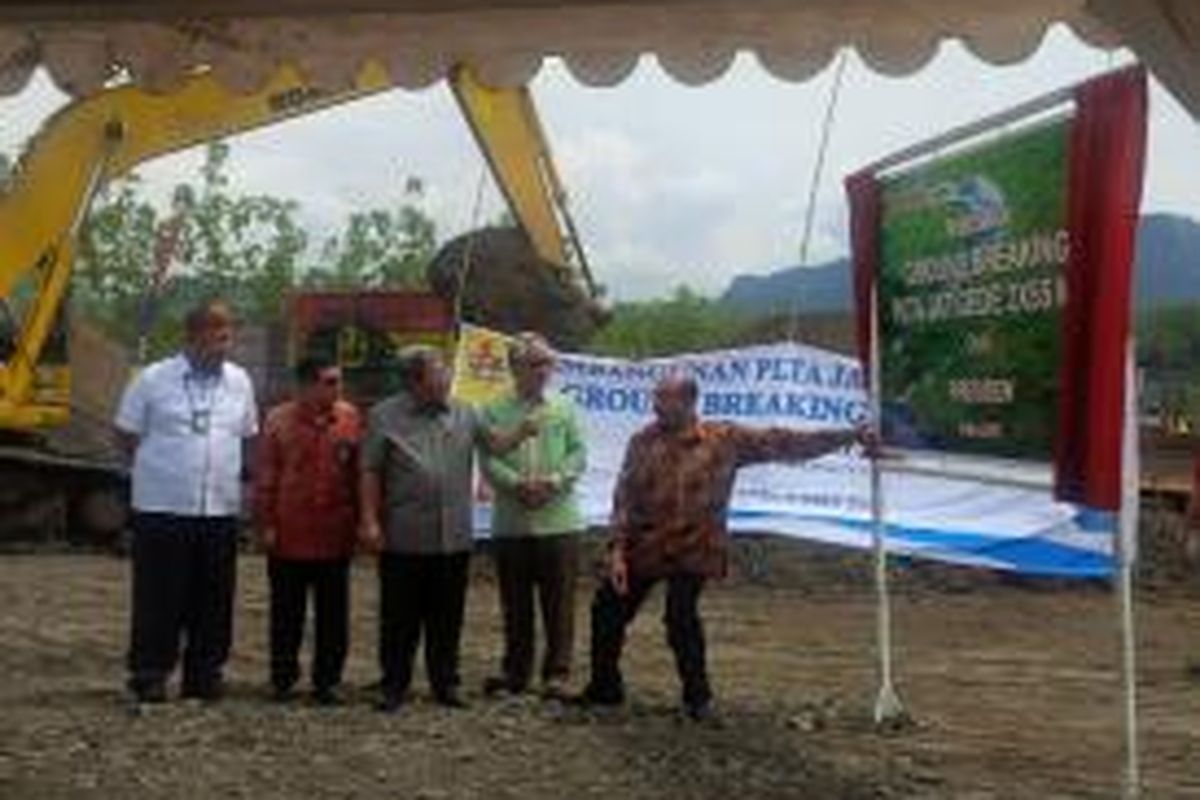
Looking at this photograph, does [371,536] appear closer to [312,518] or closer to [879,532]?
[312,518]

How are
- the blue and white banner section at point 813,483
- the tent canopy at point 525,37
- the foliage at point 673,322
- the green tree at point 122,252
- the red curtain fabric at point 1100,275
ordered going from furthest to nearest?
the green tree at point 122,252, the foliage at point 673,322, the blue and white banner section at point 813,483, the red curtain fabric at point 1100,275, the tent canopy at point 525,37

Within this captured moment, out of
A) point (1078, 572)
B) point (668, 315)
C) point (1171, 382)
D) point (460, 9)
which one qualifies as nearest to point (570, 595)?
point (460, 9)

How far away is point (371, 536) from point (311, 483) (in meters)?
0.47

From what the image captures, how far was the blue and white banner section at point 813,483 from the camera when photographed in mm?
17769

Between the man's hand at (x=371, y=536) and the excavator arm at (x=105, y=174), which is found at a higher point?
the excavator arm at (x=105, y=174)

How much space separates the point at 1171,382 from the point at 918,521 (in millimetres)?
18320

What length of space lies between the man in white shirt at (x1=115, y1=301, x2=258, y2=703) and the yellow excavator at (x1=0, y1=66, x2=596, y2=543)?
31.6 ft

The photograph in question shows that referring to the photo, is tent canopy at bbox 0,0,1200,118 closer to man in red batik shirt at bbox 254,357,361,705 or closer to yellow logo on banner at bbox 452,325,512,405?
man in red batik shirt at bbox 254,357,361,705

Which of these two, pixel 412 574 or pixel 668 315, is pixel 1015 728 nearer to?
pixel 412 574

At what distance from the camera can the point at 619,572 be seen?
1205 cm

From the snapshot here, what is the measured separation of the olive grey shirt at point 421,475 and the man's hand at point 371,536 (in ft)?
0.15

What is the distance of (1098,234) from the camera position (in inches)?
345

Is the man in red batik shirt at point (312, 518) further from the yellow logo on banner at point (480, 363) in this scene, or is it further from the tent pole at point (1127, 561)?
the yellow logo on banner at point (480, 363)

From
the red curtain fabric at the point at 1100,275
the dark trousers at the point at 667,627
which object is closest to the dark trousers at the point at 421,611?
the dark trousers at the point at 667,627
